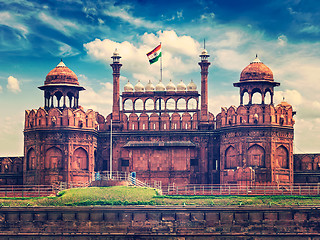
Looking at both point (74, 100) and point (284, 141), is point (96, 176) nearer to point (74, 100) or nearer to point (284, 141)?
point (74, 100)

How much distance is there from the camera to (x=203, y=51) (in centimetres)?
9881

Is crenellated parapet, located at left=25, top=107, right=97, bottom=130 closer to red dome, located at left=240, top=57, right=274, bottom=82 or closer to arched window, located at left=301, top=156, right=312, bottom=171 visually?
A: red dome, located at left=240, top=57, right=274, bottom=82

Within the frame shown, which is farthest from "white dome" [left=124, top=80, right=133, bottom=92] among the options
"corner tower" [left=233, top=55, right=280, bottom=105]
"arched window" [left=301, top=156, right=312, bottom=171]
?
"arched window" [left=301, top=156, right=312, bottom=171]

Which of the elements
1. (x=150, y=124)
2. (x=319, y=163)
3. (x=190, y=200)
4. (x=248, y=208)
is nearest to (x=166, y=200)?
(x=190, y=200)

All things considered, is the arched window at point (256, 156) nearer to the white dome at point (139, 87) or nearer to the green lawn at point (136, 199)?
the green lawn at point (136, 199)

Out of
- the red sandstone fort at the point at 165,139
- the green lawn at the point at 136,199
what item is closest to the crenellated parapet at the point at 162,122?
the red sandstone fort at the point at 165,139

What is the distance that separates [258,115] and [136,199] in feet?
61.3

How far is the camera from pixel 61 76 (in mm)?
96812

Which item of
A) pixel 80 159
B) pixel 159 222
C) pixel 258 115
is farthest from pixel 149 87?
pixel 159 222

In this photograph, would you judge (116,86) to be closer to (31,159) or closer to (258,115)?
(31,159)

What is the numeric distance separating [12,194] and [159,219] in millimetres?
17959

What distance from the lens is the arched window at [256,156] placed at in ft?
300

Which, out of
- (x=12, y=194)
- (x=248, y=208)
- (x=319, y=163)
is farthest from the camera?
(x=319, y=163)

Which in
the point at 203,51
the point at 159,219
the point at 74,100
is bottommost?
the point at 159,219
